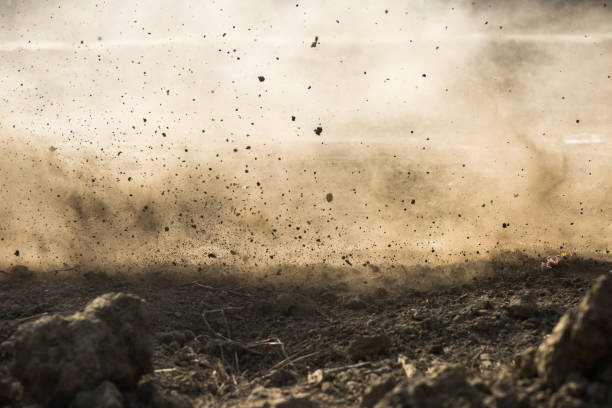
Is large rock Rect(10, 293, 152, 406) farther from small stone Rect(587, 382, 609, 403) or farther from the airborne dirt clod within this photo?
small stone Rect(587, 382, 609, 403)

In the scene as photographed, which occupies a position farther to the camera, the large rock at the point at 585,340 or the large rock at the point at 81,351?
the large rock at the point at 81,351

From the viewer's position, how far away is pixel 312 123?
620cm

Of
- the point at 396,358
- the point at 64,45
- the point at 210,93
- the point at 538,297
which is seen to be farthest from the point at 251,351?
the point at 64,45

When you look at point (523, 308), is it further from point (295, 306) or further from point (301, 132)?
point (301, 132)

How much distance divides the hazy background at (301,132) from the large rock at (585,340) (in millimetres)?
2435

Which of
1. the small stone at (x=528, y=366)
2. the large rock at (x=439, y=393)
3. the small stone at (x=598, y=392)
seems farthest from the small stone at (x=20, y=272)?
the small stone at (x=598, y=392)

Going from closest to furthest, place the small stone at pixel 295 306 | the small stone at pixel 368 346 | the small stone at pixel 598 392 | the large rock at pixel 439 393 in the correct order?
the small stone at pixel 598 392
the large rock at pixel 439 393
the small stone at pixel 368 346
the small stone at pixel 295 306

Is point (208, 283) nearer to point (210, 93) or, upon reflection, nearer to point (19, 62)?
point (210, 93)

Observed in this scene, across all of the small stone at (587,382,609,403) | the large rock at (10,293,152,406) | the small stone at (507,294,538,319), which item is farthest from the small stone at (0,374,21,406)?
the small stone at (507,294,538,319)

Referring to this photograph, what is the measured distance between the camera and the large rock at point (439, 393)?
7.18 ft

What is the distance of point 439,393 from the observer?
2225 millimetres

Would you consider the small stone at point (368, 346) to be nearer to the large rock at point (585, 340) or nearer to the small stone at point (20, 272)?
the large rock at point (585, 340)

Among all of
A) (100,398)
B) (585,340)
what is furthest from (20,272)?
(585,340)

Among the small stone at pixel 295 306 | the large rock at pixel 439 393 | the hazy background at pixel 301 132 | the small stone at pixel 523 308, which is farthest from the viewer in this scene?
the hazy background at pixel 301 132
